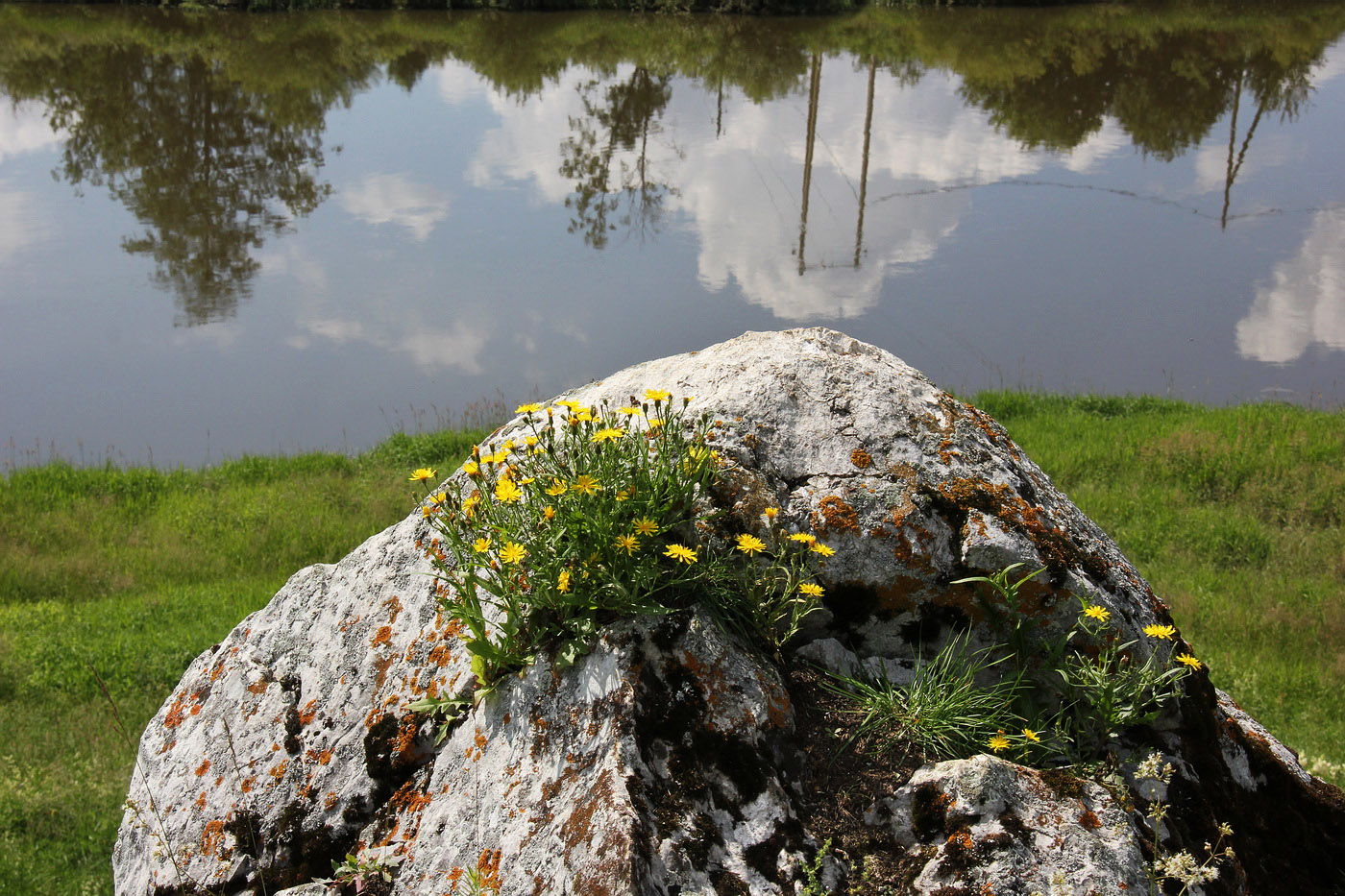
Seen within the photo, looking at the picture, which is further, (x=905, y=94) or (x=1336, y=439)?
(x=905, y=94)

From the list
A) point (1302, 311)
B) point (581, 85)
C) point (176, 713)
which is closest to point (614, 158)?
point (581, 85)

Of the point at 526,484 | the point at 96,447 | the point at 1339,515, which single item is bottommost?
the point at 96,447

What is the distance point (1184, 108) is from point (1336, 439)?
1900 centimetres

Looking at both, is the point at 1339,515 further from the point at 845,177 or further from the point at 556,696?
the point at 845,177

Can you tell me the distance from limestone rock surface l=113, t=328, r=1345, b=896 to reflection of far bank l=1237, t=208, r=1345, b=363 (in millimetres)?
11062

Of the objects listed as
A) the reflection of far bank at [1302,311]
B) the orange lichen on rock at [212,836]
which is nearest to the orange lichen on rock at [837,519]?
the orange lichen on rock at [212,836]

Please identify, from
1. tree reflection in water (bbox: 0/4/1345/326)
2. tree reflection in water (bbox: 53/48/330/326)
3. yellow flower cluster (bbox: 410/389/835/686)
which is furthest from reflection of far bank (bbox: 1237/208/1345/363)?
tree reflection in water (bbox: 53/48/330/326)

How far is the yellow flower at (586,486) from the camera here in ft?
9.29

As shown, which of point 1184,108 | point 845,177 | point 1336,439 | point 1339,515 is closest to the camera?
point 1339,515

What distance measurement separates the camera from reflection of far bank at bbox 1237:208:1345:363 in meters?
12.7

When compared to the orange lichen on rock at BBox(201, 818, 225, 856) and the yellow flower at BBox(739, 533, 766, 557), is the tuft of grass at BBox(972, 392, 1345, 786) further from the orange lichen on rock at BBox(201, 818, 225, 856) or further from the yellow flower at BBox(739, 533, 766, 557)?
the orange lichen on rock at BBox(201, 818, 225, 856)

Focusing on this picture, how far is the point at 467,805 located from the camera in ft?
9.18

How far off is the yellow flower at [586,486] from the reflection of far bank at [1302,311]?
1263cm

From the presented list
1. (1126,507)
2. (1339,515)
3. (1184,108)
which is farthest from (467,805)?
(1184,108)
